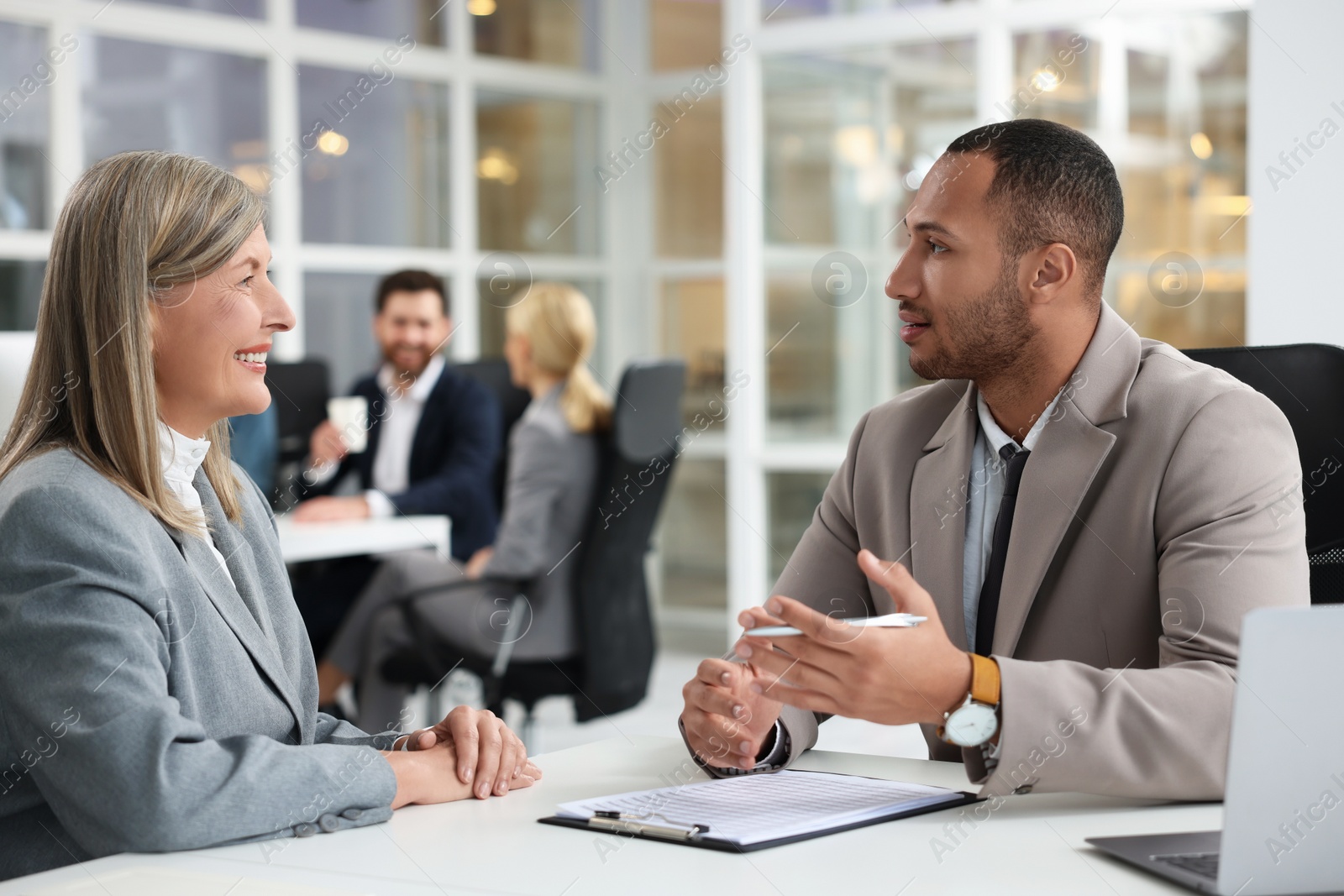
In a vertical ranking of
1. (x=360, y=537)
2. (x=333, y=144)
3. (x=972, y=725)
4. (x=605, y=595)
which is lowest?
(x=605, y=595)

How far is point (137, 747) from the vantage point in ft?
3.85

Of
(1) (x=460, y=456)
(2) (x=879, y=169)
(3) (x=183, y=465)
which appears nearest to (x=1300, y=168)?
(3) (x=183, y=465)

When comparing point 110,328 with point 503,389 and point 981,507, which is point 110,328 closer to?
point 981,507

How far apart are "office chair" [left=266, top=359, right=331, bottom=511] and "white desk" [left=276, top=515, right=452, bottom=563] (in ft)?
1.70

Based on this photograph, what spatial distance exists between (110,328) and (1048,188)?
3.78 ft

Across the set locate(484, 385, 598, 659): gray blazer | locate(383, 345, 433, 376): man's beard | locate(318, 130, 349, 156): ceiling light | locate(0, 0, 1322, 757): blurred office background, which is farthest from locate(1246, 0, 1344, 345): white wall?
locate(318, 130, 349, 156): ceiling light

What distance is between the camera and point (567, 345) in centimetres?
395

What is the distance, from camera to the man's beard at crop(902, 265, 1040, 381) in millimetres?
1781

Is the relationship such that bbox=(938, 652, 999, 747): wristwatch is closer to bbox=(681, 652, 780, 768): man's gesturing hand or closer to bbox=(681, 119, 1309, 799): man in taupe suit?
bbox=(681, 119, 1309, 799): man in taupe suit

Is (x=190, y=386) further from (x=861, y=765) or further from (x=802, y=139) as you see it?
(x=802, y=139)

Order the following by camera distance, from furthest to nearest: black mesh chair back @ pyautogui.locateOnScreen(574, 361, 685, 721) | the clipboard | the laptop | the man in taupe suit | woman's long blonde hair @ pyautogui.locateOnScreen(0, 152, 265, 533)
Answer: black mesh chair back @ pyautogui.locateOnScreen(574, 361, 685, 721) < woman's long blonde hair @ pyautogui.locateOnScreen(0, 152, 265, 533) < the man in taupe suit < the clipboard < the laptop

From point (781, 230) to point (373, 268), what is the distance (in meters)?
1.87

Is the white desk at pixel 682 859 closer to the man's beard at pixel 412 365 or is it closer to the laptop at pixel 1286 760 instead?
the laptop at pixel 1286 760

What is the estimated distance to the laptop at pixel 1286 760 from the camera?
0.98 meters
